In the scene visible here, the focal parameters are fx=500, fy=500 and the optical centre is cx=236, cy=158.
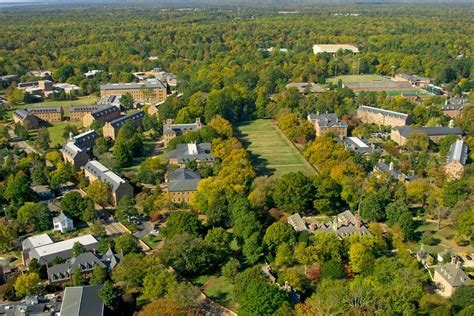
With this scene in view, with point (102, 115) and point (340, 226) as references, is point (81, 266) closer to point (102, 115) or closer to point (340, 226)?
point (340, 226)

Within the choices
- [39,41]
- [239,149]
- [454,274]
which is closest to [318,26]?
[39,41]

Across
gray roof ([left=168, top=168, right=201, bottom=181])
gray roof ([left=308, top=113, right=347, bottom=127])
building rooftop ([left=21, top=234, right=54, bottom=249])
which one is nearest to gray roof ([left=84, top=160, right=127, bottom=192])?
gray roof ([left=168, top=168, right=201, bottom=181])

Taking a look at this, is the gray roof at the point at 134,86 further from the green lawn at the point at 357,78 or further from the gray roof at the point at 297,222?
the gray roof at the point at 297,222

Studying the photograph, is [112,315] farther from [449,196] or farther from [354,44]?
[354,44]

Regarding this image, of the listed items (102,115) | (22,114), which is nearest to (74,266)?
(102,115)

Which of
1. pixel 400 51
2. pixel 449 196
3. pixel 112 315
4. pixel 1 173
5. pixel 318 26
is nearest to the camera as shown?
pixel 112 315
